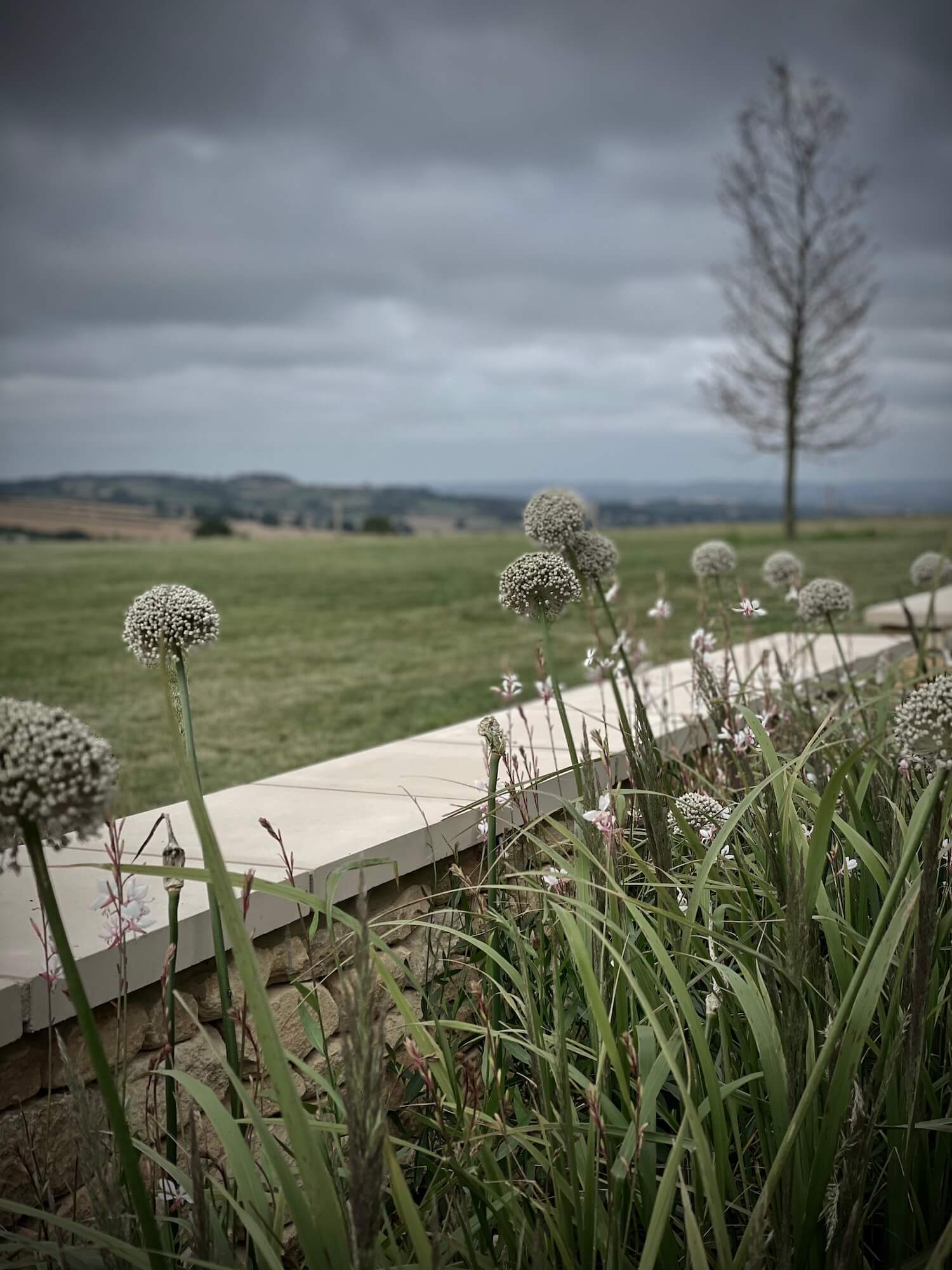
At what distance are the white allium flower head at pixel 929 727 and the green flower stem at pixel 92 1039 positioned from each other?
2.80 ft

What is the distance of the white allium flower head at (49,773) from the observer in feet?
2.75

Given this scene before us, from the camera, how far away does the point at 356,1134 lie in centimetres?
79

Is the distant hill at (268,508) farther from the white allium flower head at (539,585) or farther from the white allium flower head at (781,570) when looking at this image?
the white allium flower head at (539,585)

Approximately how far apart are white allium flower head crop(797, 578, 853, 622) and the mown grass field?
46cm

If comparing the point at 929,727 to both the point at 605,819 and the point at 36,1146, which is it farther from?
the point at 36,1146

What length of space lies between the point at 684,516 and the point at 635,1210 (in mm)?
55195

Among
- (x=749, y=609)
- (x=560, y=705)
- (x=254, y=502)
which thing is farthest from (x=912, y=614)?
(x=254, y=502)

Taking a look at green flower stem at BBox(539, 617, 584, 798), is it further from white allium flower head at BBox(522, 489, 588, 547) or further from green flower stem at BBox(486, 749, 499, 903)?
white allium flower head at BBox(522, 489, 588, 547)

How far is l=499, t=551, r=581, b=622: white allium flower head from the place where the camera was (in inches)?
77.1

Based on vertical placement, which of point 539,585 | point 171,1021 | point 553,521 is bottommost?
point 171,1021

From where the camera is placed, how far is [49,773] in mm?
849

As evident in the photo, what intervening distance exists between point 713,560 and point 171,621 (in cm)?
269

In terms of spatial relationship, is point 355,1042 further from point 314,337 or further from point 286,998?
point 314,337

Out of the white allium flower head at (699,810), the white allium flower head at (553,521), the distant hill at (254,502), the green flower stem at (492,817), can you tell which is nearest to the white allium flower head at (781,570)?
the white allium flower head at (553,521)
